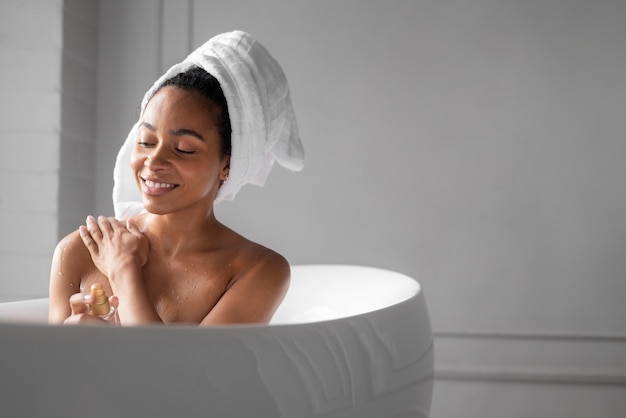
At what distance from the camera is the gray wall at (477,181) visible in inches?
77.0

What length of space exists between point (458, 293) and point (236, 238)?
0.96m

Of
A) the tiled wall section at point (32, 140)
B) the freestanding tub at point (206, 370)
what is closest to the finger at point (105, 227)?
the freestanding tub at point (206, 370)

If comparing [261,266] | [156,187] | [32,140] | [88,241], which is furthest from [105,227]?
[32,140]

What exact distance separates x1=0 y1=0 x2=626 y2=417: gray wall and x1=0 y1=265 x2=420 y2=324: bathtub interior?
43 cm

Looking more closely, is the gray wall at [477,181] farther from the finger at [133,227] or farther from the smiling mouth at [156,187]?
the smiling mouth at [156,187]

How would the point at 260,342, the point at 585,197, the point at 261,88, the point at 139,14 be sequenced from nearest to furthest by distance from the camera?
the point at 260,342 < the point at 261,88 < the point at 585,197 < the point at 139,14

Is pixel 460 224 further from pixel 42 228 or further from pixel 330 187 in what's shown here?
pixel 42 228

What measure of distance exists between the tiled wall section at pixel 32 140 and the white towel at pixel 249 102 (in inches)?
33.1

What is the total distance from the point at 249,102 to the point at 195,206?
7.6 inches

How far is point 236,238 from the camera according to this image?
122 centimetres

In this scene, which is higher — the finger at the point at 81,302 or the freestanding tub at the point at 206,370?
the freestanding tub at the point at 206,370

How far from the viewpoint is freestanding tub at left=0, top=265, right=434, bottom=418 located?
0.56m

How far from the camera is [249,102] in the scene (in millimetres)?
1122

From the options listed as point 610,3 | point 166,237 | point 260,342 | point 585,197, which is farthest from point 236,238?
point 610,3
